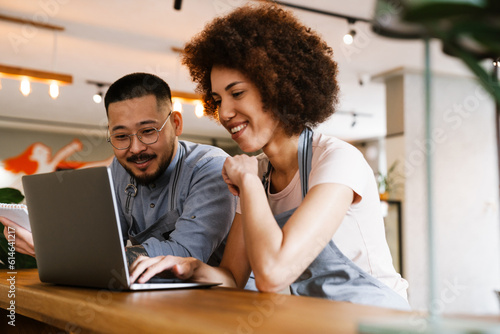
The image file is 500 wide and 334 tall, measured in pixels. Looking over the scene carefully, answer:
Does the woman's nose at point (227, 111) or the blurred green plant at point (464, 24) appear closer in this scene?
the blurred green plant at point (464, 24)

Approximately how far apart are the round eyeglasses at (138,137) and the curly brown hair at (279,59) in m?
0.32

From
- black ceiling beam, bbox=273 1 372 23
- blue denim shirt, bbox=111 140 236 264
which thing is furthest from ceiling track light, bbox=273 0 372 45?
blue denim shirt, bbox=111 140 236 264

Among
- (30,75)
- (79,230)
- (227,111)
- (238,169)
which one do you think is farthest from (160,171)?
(30,75)

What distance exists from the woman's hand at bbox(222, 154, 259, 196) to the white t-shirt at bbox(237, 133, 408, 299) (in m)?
0.16

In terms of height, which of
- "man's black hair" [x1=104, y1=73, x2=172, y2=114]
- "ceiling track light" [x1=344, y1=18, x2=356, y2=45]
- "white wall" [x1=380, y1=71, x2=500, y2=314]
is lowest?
"white wall" [x1=380, y1=71, x2=500, y2=314]

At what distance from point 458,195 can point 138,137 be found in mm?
4771

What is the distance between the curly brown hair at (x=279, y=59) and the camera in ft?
4.99

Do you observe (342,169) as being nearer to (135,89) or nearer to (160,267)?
(160,267)

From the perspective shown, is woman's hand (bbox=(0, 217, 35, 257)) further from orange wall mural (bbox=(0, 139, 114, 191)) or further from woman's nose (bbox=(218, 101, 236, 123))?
orange wall mural (bbox=(0, 139, 114, 191))

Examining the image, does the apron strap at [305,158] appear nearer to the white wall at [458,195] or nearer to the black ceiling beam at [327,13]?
the black ceiling beam at [327,13]

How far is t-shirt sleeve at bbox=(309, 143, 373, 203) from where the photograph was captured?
127cm

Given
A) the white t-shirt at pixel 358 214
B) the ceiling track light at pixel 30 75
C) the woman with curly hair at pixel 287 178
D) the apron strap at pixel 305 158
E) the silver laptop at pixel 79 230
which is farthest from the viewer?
the ceiling track light at pixel 30 75

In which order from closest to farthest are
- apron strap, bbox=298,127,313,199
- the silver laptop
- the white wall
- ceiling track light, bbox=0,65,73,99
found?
1. the silver laptop
2. apron strap, bbox=298,127,313,199
3. ceiling track light, bbox=0,65,73,99
4. the white wall

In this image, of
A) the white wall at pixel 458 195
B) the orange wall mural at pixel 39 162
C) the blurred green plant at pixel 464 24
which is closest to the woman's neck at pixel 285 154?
the blurred green plant at pixel 464 24
